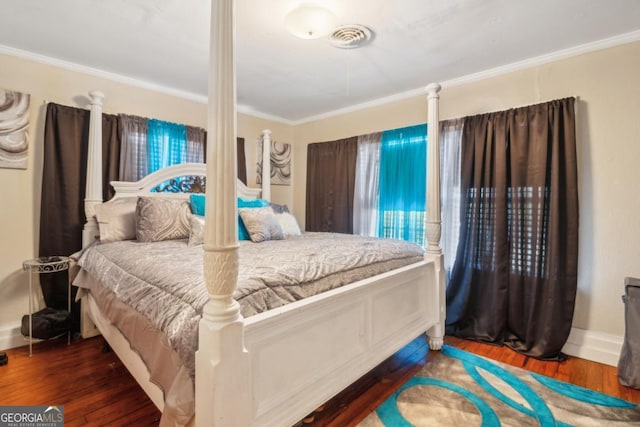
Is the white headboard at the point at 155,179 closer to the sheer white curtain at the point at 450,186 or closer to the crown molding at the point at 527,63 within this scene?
the crown molding at the point at 527,63

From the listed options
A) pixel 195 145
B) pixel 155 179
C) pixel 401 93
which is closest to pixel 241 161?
pixel 195 145

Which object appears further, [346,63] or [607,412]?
[346,63]

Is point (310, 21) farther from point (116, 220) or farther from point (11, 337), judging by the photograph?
point (11, 337)

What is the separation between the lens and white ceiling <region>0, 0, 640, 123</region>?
1838mm

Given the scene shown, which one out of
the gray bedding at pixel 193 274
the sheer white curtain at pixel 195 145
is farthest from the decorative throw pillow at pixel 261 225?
the sheer white curtain at pixel 195 145

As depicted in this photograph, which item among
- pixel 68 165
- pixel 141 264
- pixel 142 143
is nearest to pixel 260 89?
pixel 142 143

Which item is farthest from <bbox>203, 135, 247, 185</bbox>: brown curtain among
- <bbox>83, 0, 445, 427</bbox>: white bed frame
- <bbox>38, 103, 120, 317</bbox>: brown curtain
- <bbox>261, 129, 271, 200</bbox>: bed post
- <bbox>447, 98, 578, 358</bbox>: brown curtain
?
<bbox>447, 98, 578, 358</bbox>: brown curtain

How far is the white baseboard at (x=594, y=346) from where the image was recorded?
219 centimetres

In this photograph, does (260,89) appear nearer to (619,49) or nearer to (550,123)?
(550,123)

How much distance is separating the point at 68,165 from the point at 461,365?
3.47 metres

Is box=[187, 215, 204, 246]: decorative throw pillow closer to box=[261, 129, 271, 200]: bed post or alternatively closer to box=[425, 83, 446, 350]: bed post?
box=[261, 129, 271, 200]: bed post

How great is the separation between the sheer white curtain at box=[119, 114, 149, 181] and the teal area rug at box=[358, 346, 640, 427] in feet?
9.19

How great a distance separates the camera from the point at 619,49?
2.19 m

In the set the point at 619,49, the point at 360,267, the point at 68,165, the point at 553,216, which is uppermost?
the point at 619,49
